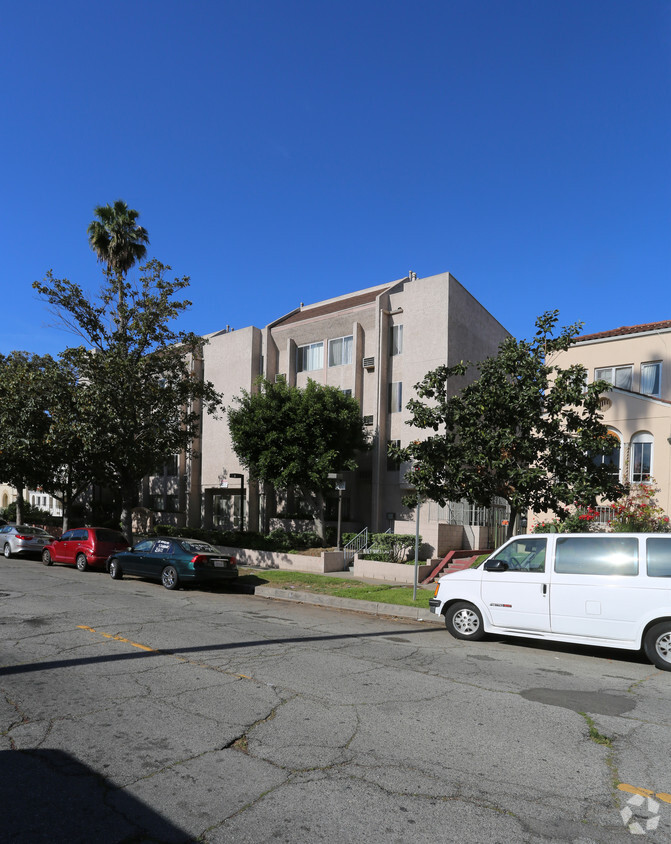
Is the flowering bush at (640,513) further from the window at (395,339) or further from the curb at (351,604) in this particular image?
the window at (395,339)

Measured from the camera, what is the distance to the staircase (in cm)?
1783

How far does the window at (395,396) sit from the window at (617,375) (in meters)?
8.00

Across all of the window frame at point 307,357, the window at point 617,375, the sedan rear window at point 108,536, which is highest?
the window frame at point 307,357

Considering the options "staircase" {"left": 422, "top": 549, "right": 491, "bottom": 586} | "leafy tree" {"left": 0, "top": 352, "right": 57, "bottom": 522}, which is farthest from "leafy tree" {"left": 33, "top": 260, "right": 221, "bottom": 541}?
"staircase" {"left": 422, "top": 549, "right": 491, "bottom": 586}

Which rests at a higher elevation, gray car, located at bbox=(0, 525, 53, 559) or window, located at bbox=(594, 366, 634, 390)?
window, located at bbox=(594, 366, 634, 390)

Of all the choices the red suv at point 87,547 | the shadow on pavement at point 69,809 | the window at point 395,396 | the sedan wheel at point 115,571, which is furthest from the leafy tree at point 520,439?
the window at point 395,396

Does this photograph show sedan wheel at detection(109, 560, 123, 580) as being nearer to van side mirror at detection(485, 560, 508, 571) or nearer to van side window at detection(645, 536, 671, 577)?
van side mirror at detection(485, 560, 508, 571)

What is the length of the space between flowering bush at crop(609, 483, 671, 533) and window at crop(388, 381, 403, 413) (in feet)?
37.1

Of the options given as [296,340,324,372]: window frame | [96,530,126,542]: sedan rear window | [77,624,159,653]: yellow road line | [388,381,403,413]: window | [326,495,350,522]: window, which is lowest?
[77,624,159,653]: yellow road line

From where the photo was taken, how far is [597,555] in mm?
9008

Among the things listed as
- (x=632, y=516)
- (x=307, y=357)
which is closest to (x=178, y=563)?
(x=632, y=516)

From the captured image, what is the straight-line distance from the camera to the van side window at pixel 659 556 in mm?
8445

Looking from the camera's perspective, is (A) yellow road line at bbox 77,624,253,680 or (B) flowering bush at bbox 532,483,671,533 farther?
(B) flowering bush at bbox 532,483,671,533

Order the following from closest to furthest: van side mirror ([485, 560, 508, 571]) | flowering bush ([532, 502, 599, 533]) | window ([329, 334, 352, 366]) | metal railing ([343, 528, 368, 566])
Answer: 1. van side mirror ([485, 560, 508, 571])
2. flowering bush ([532, 502, 599, 533])
3. metal railing ([343, 528, 368, 566])
4. window ([329, 334, 352, 366])
